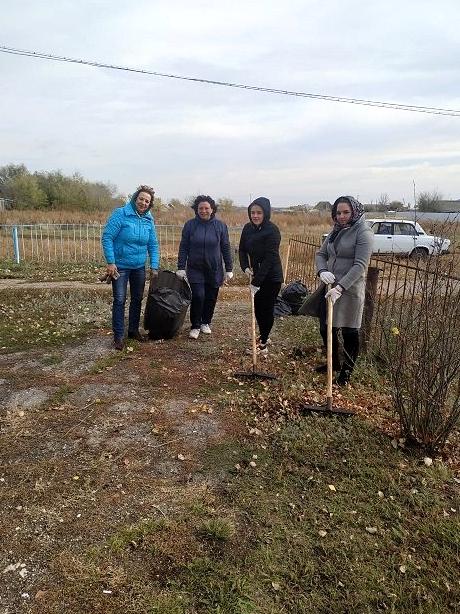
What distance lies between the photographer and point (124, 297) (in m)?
4.90

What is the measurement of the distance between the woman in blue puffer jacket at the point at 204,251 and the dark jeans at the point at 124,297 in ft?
1.54

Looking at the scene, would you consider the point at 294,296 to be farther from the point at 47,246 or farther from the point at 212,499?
the point at 47,246

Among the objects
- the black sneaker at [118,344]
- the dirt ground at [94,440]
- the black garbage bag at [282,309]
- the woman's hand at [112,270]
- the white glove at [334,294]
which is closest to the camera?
the dirt ground at [94,440]

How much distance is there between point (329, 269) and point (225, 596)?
2.72 metres

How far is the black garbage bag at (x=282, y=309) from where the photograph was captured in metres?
6.87

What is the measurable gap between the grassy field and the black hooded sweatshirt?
0.97 meters

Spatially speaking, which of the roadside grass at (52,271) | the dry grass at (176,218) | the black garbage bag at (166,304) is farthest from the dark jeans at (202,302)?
the dry grass at (176,218)

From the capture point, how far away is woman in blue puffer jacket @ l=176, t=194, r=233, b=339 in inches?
198

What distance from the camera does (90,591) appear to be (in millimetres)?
1984

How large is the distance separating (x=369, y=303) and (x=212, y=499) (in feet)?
9.43

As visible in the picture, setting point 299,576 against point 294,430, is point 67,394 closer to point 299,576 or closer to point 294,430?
point 294,430

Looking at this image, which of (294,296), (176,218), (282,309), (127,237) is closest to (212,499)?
(127,237)

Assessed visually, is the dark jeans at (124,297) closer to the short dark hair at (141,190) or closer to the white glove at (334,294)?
the short dark hair at (141,190)

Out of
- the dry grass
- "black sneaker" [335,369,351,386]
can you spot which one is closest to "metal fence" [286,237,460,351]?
"black sneaker" [335,369,351,386]
